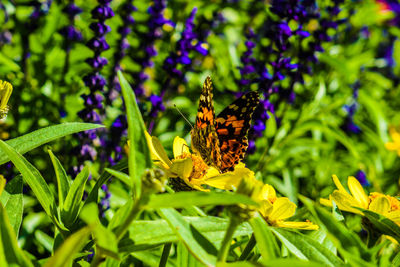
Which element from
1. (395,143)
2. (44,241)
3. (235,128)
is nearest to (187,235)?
(235,128)

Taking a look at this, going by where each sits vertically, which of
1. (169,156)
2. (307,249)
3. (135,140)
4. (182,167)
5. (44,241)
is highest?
(135,140)

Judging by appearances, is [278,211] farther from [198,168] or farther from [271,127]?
[271,127]

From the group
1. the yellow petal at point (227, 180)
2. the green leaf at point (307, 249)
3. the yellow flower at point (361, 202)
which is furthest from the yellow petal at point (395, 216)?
the yellow petal at point (227, 180)

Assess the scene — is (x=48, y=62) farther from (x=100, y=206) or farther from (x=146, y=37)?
(x=100, y=206)

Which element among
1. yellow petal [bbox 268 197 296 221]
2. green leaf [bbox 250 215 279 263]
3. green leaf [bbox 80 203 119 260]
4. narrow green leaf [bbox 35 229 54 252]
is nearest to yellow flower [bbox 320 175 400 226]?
yellow petal [bbox 268 197 296 221]

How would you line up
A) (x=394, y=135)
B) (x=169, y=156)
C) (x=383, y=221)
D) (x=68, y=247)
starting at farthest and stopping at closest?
(x=394, y=135)
(x=169, y=156)
(x=383, y=221)
(x=68, y=247)

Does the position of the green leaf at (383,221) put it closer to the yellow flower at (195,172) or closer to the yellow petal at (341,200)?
the yellow petal at (341,200)

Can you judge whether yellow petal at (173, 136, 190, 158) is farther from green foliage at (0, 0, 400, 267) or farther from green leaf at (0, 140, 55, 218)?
green leaf at (0, 140, 55, 218)
